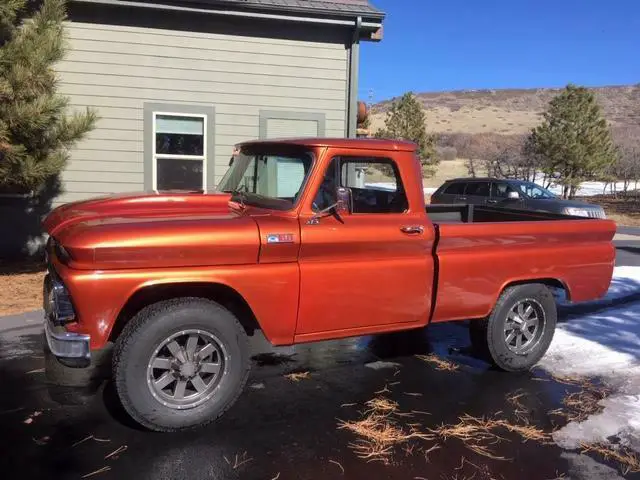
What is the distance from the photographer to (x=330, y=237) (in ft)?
13.7

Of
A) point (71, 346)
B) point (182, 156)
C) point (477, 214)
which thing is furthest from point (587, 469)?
point (182, 156)

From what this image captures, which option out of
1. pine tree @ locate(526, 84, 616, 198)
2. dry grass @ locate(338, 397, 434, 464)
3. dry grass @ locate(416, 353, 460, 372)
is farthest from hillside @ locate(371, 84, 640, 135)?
dry grass @ locate(338, 397, 434, 464)

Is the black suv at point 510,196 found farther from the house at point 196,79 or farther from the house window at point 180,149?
the house window at point 180,149

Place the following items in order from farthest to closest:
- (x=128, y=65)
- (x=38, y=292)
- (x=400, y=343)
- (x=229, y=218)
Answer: (x=128, y=65) < (x=38, y=292) < (x=400, y=343) < (x=229, y=218)

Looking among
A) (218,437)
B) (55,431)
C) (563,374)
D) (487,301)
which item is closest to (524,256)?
(487,301)

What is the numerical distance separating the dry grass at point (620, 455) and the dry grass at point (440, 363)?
1.56m

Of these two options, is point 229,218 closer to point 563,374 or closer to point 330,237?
point 330,237

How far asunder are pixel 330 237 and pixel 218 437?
1516 millimetres

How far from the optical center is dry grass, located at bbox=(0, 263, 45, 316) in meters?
6.98

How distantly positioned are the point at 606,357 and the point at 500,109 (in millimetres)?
102992

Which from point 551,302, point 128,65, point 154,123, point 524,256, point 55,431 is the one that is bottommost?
point 55,431

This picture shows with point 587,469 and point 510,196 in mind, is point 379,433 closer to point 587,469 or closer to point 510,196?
point 587,469

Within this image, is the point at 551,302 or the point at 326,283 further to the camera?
the point at 551,302

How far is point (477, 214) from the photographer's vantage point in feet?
21.4
